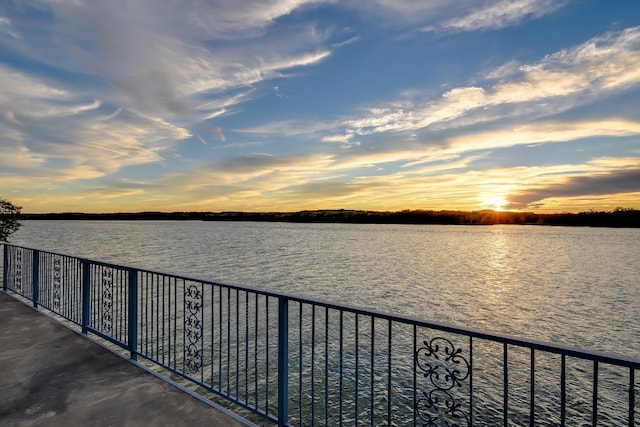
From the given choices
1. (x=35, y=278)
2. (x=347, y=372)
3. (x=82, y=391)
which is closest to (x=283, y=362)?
(x=82, y=391)

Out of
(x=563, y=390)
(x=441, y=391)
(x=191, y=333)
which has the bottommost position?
(x=441, y=391)

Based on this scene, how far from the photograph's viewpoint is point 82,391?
4.08 metres

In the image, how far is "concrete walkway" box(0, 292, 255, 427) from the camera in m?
3.54

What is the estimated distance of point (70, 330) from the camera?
627 cm

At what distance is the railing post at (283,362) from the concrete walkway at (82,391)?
39cm

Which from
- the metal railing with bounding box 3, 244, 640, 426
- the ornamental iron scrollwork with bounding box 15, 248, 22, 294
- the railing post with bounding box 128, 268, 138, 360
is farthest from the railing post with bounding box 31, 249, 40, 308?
the railing post with bounding box 128, 268, 138, 360

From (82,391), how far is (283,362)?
2333 mm

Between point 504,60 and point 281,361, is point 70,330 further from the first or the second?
point 504,60

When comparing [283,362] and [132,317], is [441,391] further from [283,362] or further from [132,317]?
[132,317]

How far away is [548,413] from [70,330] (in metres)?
9.80

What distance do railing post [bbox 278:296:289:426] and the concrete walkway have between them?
0.39 m

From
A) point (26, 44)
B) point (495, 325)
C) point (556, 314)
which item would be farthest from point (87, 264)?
point (556, 314)

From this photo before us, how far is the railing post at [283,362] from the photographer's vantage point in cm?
358

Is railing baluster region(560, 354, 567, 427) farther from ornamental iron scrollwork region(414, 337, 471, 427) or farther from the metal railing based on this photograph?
the metal railing
